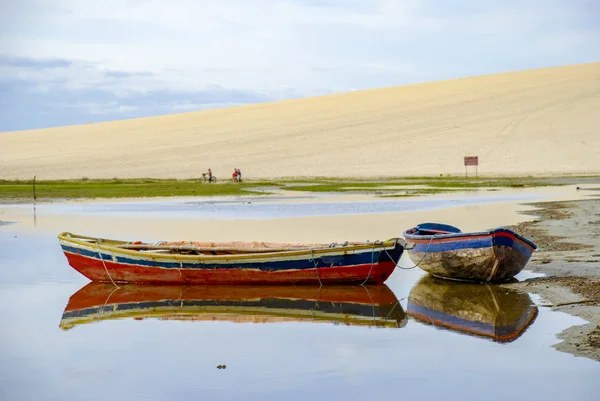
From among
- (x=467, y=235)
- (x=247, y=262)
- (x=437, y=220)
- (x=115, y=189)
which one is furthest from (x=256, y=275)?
(x=115, y=189)

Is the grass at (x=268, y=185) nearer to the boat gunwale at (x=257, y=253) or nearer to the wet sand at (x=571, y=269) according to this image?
the wet sand at (x=571, y=269)

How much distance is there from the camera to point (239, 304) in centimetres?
1382

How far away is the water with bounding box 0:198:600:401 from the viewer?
8.90 metres

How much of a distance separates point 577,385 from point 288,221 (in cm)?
1835

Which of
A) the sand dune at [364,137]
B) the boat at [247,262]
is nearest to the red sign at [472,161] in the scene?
the sand dune at [364,137]

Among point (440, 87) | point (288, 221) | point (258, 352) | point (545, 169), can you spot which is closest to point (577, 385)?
point (258, 352)

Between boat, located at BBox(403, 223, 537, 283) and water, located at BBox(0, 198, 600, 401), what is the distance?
387mm

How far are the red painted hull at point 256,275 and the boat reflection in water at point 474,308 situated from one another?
0.74 meters

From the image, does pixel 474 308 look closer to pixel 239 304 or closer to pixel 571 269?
pixel 571 269

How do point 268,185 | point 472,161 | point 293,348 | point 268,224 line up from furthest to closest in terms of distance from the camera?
1. point 472,161
2. point 268,185
3. point 268,224
4. point 293,348

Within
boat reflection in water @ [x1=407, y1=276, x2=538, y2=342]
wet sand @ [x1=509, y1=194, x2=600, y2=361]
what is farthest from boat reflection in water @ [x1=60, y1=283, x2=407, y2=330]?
wet sand @ [x1=509, y1=194, x2=600, y2=361]

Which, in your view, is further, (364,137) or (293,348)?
(364,137)

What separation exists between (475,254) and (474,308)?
2049mm

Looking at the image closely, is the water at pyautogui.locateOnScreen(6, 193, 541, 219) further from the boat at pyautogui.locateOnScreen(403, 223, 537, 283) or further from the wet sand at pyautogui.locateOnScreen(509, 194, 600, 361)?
the boat at pyautogui.locateOnScreen(403, 223, 537, 283)
